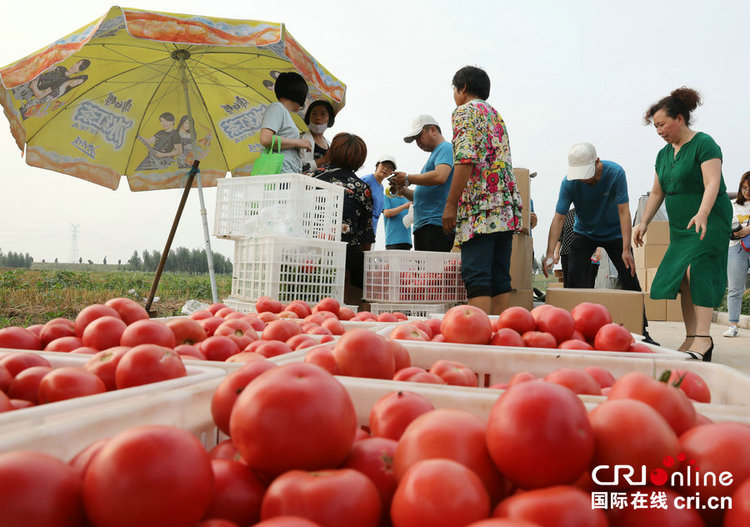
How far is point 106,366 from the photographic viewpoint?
105 centimetres

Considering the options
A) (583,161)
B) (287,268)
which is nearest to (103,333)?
(287,268)

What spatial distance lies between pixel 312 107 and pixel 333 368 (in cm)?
395

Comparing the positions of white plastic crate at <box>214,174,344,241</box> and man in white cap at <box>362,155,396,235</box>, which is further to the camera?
man in white cap at <box>362,155,396,235</box>

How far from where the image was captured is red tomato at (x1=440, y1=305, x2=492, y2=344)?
167cm

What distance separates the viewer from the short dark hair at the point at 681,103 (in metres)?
3.48

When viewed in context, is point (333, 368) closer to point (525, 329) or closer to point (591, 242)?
point (525, 329)

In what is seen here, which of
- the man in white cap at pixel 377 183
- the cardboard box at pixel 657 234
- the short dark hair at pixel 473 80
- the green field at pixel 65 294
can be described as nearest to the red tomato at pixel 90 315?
the short dark hair at pixel 473 80

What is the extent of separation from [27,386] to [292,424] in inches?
25.1

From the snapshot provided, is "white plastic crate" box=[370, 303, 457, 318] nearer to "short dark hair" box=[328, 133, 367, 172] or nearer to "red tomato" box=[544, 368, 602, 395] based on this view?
"short dark hair" box=[328, 133, 367, 172]

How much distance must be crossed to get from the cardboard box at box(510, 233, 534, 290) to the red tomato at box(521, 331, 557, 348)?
2.99m

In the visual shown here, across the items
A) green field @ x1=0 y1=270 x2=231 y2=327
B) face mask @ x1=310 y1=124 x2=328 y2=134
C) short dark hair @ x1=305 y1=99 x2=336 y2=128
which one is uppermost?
short dark hair @ x1=305 y1=99 x2=336 y2=128

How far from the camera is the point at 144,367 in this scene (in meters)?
0.97

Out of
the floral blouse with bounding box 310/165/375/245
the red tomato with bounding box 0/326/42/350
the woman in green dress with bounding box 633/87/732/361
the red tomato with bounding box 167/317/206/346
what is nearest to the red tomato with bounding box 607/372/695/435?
the red tomato with bounding box 167/317/206/346

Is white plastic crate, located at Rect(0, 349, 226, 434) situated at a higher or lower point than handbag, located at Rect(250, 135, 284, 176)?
lower
